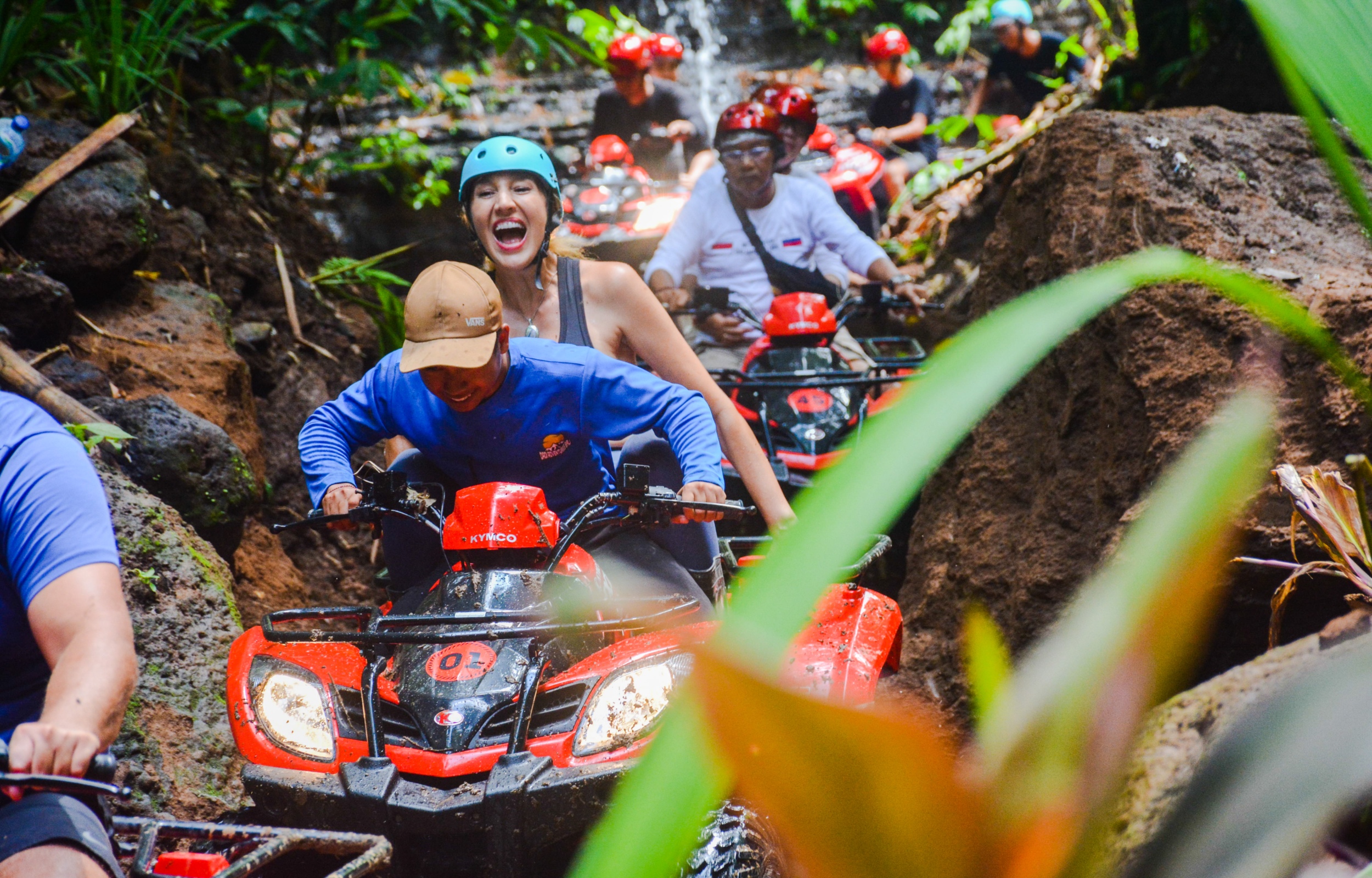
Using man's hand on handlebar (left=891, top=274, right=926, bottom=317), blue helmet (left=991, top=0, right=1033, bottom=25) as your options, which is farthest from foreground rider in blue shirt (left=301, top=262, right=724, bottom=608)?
blue helmet (left=991, top=0, right=1033, bottom=25)

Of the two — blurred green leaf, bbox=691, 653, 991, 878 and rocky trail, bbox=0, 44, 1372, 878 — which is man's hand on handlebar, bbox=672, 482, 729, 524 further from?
blurred green leaf, bbox=691, 653, 991, 878

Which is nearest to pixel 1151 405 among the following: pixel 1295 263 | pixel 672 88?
pixel 1295 263

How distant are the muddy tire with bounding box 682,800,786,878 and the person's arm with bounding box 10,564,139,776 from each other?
1157 millimetres

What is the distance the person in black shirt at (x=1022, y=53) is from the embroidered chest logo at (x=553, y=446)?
8.77 metres

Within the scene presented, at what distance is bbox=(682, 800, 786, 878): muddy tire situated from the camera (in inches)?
88.7

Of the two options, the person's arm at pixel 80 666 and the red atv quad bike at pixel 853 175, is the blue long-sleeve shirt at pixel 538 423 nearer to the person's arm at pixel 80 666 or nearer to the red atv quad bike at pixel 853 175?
the person's arm at pixel 80 666

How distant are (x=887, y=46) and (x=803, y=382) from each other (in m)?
7.54

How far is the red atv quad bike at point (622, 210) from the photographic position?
8625 millimetres

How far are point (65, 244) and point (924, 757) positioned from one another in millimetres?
5714

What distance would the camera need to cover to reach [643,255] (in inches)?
346

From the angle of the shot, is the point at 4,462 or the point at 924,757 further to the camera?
the point at 4,462

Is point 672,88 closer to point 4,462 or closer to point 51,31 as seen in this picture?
point 51,31

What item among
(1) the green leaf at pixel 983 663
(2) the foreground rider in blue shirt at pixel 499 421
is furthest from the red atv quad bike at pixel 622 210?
(1) the green leaf at pixel 983 663

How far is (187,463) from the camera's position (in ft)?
14.4
